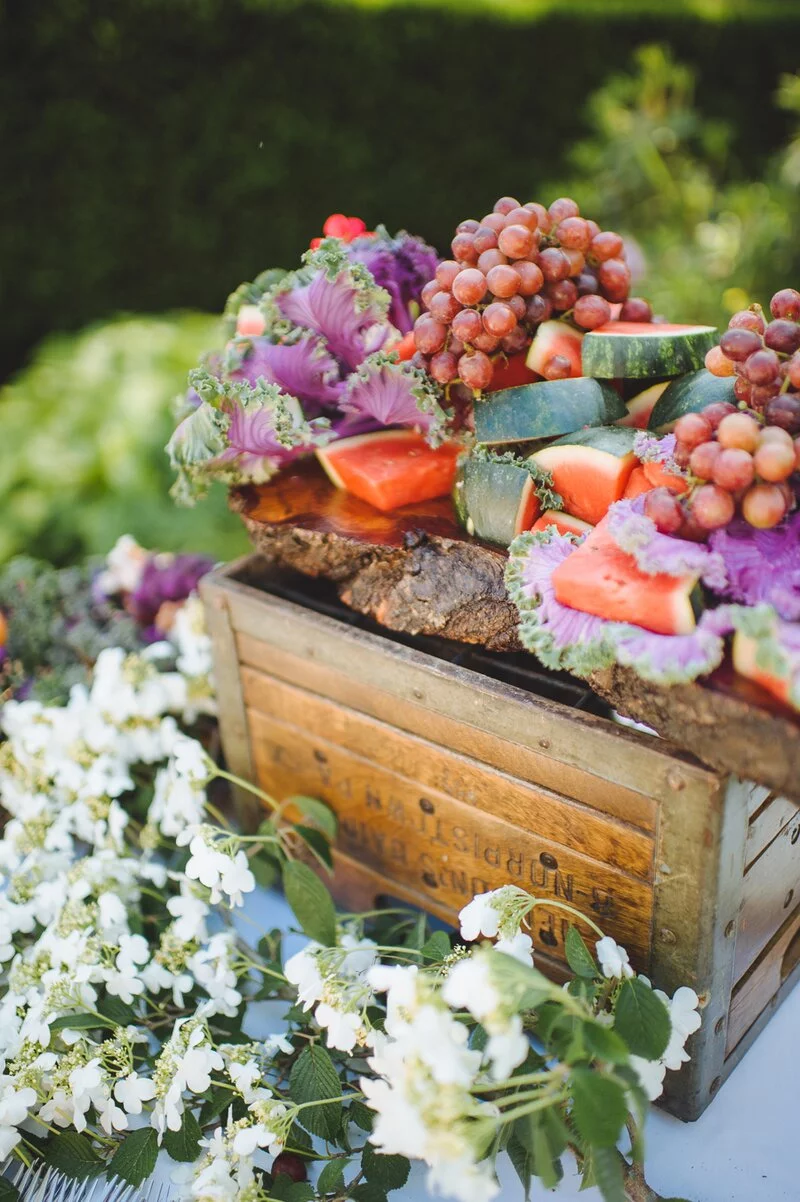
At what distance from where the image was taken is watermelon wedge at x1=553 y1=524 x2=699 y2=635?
3.22ft

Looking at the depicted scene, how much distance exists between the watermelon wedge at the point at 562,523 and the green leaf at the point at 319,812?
54 cm

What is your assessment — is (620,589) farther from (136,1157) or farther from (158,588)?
(158,588)

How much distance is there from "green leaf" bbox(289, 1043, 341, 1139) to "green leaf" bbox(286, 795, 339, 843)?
32 centimetres

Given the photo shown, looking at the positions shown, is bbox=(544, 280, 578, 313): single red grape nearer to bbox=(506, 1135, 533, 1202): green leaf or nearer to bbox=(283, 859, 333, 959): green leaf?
bbox=(283, 859, 333, 959): green leaf

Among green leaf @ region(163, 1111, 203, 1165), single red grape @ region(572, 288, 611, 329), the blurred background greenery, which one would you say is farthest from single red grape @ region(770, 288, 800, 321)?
the blurred background greenery

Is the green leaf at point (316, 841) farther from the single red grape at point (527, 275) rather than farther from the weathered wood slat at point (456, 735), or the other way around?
the single red grape at point (527, 275)

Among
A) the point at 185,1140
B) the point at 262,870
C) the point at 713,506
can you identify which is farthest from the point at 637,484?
the point at 185,1140

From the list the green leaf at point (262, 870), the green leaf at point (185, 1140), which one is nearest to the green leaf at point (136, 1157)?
the green leaf at point (185, 1140)

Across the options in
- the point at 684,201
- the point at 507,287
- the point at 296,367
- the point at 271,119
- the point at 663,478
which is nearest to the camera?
the point at 663,478

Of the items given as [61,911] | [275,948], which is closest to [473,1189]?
[275,948]

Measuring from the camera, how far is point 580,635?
40.5 inches

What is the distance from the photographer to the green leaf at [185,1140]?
1.12 m

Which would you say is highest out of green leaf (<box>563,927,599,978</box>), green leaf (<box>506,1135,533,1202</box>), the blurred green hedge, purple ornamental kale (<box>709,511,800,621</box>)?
the blurred green hedge

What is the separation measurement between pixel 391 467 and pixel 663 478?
0.44 meters
